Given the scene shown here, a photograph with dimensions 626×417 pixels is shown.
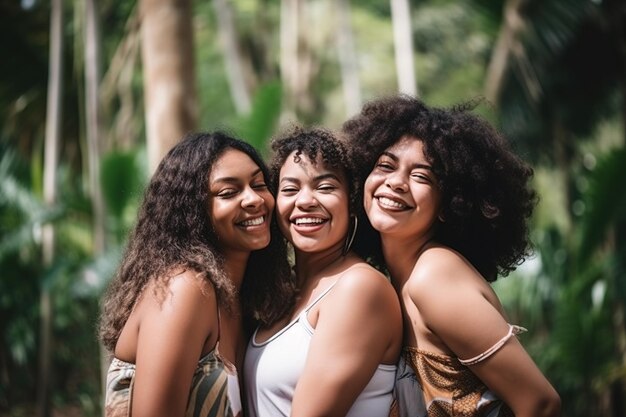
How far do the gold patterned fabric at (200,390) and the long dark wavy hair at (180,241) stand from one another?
8.1 inches

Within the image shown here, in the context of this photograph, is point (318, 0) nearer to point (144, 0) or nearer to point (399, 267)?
point (144, 0)

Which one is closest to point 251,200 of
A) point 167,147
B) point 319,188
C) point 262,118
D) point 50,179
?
point 319,188

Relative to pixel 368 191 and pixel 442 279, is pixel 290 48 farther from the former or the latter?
pixel 442 279

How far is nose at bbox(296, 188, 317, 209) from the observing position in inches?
120

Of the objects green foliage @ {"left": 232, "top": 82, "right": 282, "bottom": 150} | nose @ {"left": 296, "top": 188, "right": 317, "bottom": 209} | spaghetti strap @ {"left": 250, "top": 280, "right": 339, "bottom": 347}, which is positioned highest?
green foliage @ {"left": 232, "top": 82, "right": 282, "bottom": 150}

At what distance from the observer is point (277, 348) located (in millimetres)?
2893

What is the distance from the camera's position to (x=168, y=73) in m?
5.54

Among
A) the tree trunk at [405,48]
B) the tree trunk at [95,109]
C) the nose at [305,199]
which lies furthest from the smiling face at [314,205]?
the tree trunk at [405,48]

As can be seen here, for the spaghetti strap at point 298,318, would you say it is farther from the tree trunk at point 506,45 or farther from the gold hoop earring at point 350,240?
the tree trunk at point 506,45

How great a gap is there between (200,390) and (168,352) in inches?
8.9

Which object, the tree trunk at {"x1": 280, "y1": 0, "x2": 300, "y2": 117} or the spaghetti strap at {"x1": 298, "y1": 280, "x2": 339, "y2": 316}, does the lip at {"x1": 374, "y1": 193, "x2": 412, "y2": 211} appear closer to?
the spaghetti strap at {"x1": 298, "y1": 280, "x2": 339, "y2": 316}

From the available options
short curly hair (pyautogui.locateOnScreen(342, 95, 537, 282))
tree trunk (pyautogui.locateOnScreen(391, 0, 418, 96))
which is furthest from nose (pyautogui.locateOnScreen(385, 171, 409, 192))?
tree trunk (pyautogui.locateOnScreen(391, 0, 418, 96))

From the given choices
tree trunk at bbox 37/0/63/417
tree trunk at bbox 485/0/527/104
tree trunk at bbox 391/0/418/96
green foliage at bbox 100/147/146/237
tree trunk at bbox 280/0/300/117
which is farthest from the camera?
tree trunk at bbox 280/0/300/117

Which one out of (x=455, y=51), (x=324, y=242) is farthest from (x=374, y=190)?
(x=455, y=51)
